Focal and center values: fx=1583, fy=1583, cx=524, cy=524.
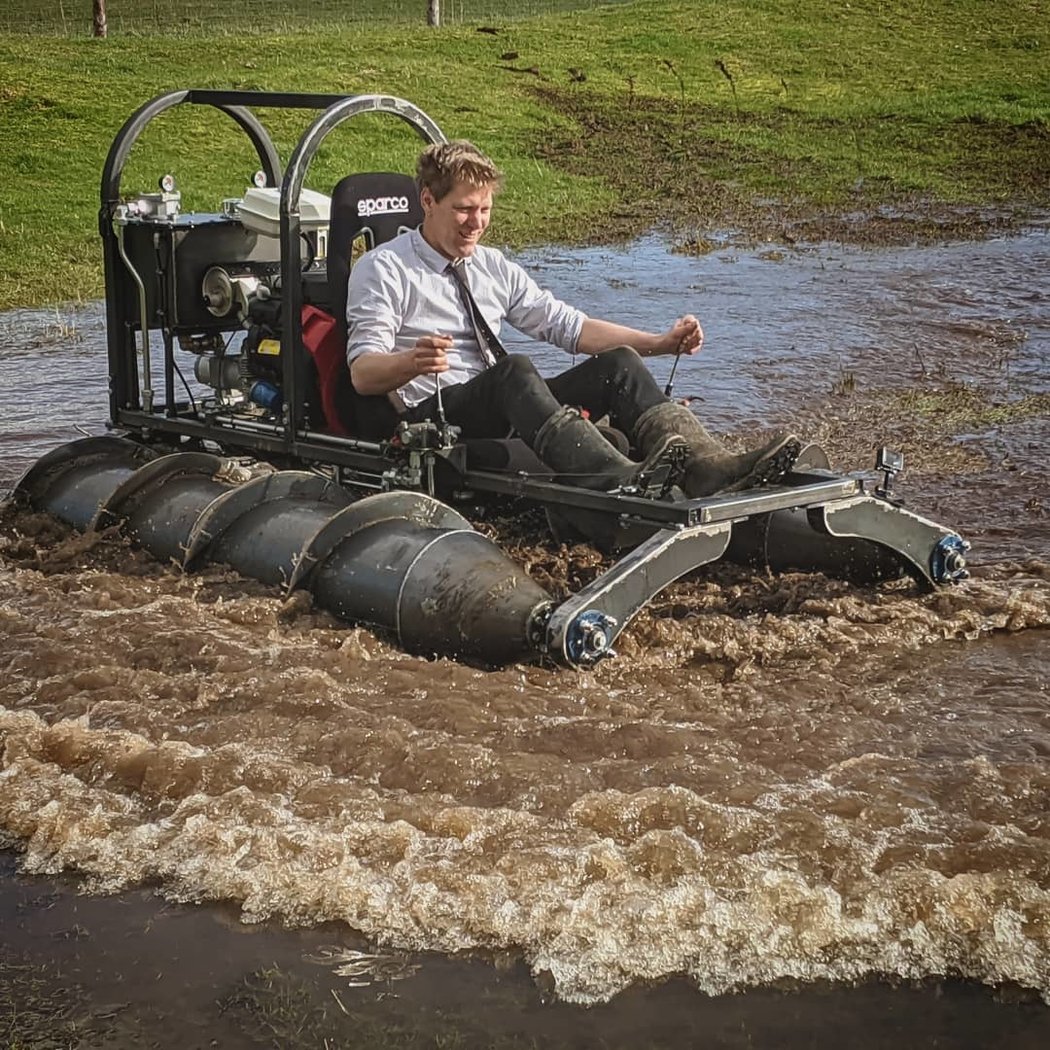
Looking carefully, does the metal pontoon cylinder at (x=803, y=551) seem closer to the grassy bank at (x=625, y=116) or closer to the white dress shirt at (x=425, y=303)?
the white dress shirt at (x=425, y=303)

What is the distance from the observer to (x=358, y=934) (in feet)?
12.6

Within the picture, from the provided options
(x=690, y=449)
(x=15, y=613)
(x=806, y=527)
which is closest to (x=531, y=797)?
(x=690, y=449)

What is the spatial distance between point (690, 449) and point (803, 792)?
66.3 inches

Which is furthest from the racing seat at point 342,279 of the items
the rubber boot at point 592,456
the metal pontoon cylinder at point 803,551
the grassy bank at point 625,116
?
the grassy bank at point 625,116

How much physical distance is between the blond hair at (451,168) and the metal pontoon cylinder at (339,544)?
50.5 inches

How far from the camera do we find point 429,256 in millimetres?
6492

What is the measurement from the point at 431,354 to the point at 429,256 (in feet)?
2.68

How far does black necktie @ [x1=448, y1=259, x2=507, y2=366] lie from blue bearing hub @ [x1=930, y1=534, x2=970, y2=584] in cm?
191

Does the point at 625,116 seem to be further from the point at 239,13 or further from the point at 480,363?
the point at 239,13

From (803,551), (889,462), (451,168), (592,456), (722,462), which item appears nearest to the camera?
(722,462)

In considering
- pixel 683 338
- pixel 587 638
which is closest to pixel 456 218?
pixel 683 338

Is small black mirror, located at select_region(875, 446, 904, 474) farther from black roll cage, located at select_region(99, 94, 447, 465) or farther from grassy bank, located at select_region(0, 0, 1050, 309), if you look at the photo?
grassy bank, located at select_region(0, 0, 1050, 309)

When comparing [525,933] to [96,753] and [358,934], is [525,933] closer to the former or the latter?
[358,934]

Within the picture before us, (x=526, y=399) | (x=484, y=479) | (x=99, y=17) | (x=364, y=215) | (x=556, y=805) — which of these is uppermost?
(x=99, y=17)
